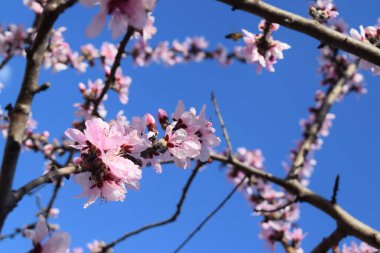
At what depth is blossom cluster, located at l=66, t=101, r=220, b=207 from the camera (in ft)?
4.86

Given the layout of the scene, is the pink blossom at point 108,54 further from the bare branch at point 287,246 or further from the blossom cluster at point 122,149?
the blossom cluster at point 122,149

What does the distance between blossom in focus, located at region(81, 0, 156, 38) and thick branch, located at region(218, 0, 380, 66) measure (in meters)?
0.43

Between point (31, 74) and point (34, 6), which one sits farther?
point (34, 6)

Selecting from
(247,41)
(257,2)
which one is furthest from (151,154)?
(247,41)

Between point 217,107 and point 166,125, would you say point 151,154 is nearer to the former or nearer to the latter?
point 166,125

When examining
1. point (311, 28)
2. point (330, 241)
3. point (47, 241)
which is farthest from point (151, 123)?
point (330, 241)

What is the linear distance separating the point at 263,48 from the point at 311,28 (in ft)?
3.96

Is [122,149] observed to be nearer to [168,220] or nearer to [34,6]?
[168,220]

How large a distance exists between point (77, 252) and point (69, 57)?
283 cm

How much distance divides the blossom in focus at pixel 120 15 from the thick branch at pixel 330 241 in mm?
1690

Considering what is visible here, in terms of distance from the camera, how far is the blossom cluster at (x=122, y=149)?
1480 millimetres

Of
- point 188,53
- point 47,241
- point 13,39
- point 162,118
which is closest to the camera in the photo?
point 47,241

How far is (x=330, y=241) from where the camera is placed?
2352 mm

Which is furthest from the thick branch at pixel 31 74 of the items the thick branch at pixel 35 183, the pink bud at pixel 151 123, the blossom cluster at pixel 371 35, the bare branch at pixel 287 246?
the bare branch at pixel 287 246
